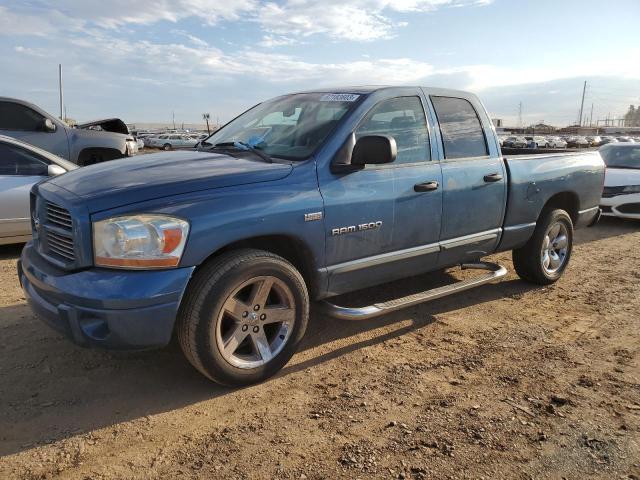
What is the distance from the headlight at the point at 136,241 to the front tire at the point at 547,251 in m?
3.85

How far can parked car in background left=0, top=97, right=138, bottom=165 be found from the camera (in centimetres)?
912

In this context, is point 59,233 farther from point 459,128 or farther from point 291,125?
point 459,128

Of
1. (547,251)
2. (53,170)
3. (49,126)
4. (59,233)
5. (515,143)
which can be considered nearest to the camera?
(59,233)

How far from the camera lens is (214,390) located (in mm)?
3377

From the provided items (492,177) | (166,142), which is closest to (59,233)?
(492,177)

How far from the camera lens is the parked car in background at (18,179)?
241 inches

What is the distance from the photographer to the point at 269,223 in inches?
129

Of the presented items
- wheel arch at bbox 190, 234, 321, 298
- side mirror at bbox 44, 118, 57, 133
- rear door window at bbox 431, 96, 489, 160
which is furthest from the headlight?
side mirror at bbox 44, 118, 57, 133

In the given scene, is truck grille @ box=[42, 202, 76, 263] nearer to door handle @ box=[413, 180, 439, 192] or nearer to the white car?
door handle @ box=[413, 180, 439, 192]

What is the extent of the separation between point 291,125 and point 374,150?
81 centimetres

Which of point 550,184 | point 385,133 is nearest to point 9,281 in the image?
point 385,133

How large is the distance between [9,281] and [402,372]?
4.10 metres

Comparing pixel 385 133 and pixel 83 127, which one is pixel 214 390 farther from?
pixel 83 127

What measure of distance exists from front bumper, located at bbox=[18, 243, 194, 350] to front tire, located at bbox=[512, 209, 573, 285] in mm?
3761
